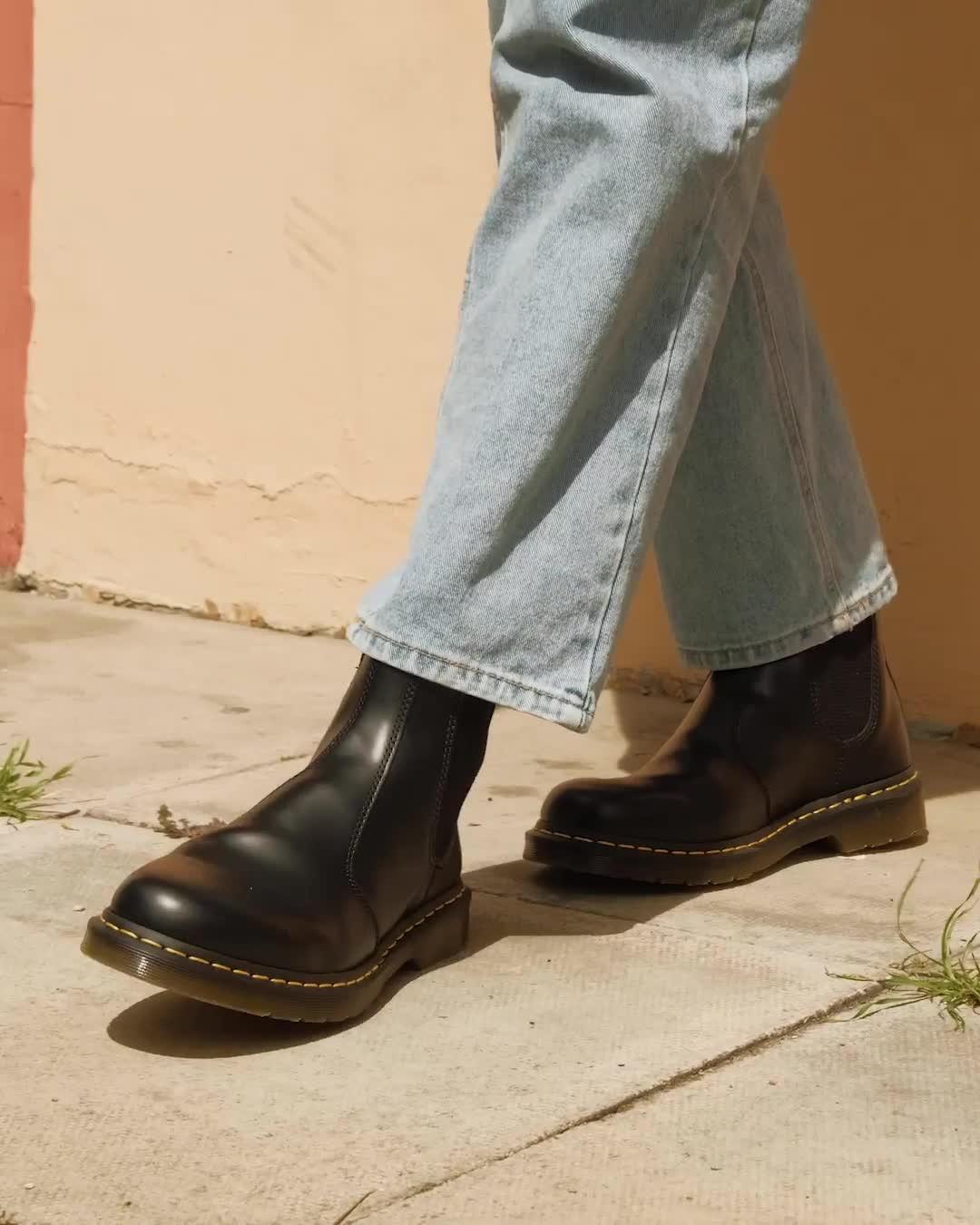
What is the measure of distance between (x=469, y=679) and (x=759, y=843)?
419 millimetres

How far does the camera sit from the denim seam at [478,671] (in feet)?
4.15

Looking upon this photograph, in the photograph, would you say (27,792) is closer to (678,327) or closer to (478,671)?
(478,671)

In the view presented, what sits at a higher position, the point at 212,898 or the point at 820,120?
the point at 820,120

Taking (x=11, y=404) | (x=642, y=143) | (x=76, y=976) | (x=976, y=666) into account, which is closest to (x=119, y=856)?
(x=76, y=976)

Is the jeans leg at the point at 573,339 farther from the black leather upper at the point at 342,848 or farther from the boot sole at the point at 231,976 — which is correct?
the boot sole at the point at 231,976

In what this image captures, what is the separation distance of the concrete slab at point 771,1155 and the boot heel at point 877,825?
1.54 feet

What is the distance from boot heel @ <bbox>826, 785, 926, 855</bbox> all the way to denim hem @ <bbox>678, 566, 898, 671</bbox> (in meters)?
0.17

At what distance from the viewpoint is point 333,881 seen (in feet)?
4.01

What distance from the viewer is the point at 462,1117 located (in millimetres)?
1057

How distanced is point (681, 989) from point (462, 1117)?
0.27 meters

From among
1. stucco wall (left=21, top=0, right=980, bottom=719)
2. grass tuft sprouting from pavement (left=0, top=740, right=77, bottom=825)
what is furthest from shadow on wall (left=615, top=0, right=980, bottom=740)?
grass tuft sprouting from pavement (left=0, top=740, right=77, bottom=825)

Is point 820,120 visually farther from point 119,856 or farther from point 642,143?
point 119,856

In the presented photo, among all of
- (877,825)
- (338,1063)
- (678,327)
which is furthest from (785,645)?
(338,1063)

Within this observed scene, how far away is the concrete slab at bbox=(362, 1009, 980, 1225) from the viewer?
0.94 m
